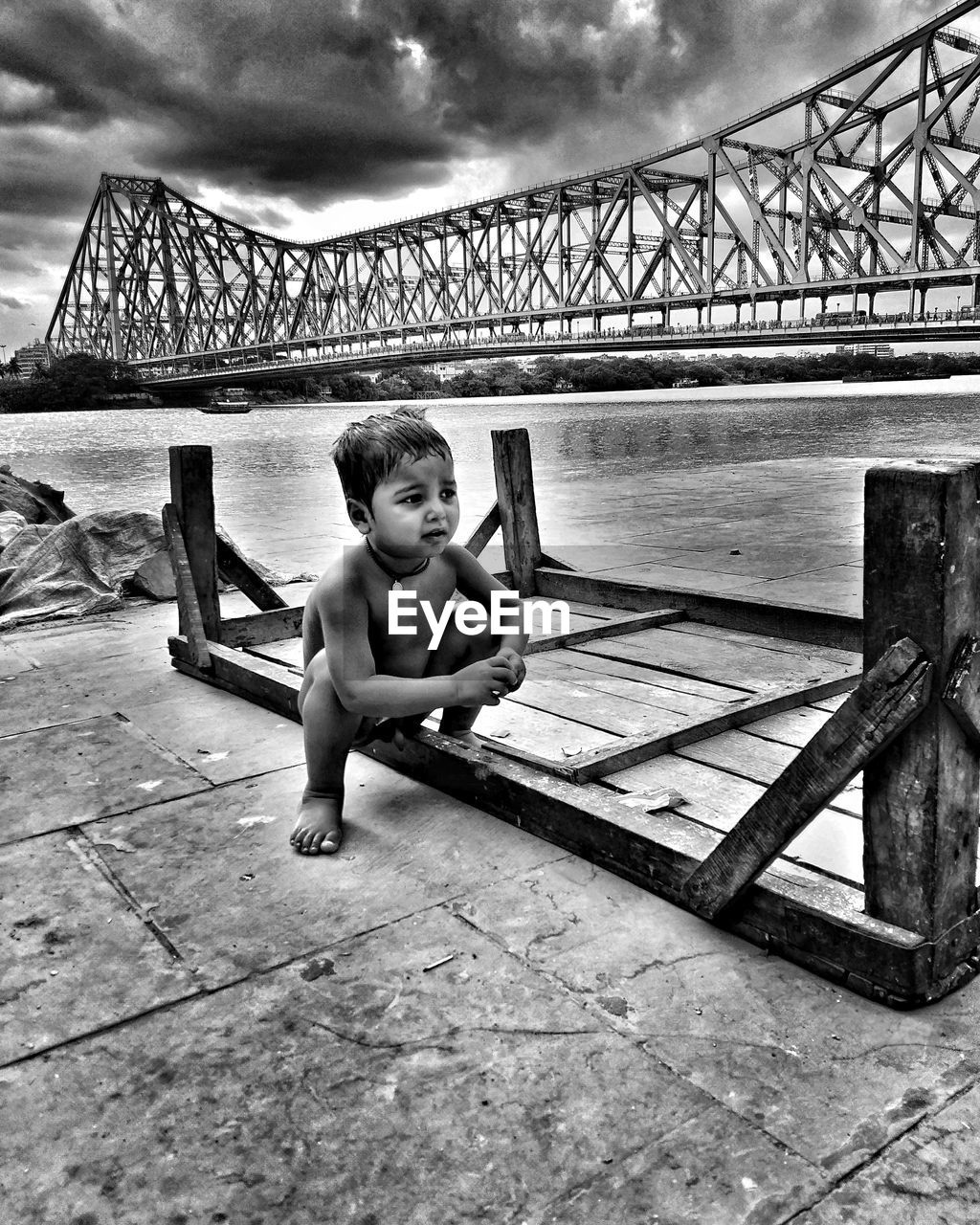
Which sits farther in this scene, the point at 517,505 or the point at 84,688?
the point at 517,505

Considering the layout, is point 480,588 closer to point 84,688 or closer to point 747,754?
point 747,754

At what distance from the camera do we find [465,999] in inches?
58.5

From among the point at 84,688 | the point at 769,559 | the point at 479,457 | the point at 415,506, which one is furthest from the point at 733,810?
the point at 479,457

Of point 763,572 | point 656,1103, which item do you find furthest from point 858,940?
point 763,572

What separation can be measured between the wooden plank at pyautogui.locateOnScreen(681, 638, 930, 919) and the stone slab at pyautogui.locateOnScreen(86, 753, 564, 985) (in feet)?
1.42

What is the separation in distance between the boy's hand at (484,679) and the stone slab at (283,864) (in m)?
0.31

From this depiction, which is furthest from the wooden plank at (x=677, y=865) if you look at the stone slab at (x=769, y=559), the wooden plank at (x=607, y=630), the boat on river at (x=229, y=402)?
the boat on river at (x=229, y=402)

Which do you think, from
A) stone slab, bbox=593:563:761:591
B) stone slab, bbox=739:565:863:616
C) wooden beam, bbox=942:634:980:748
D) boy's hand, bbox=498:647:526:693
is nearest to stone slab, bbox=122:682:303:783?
boy's hand, bbox=498:647:526:693

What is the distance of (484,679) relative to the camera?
Result: 1.93m

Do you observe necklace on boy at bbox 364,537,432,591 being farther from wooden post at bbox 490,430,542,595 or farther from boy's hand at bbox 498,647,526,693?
wooden post at bbox 490,430,542,595

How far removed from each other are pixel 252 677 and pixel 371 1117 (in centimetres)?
187

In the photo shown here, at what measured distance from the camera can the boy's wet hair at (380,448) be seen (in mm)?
1855

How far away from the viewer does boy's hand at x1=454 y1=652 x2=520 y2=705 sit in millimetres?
1922

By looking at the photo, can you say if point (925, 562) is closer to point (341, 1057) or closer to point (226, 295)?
point (341, 1057)
